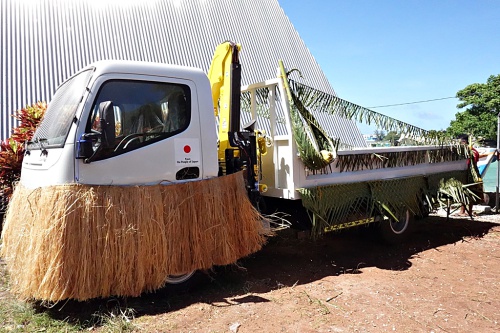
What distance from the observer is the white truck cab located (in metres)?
3.38

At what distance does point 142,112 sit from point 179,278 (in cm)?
174

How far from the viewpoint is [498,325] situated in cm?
329

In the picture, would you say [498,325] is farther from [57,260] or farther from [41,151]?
[41,151]

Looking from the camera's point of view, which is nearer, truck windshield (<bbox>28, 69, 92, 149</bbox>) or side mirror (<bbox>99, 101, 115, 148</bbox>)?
side mirror (<bbox>99, 101, 115, 148</bbox>)

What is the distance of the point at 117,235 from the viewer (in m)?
3.41

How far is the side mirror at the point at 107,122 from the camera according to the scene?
129 inches

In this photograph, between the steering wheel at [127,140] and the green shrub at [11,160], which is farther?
the green shrub at [11,160]

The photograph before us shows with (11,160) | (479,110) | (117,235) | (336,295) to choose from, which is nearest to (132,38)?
(11,160)

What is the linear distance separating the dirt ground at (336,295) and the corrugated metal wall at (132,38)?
22.9ft

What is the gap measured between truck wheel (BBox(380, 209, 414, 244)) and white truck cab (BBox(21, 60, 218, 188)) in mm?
3054

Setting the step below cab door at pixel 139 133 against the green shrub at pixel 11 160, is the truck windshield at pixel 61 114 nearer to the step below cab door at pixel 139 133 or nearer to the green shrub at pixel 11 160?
the step below cab door at pixel 139 133

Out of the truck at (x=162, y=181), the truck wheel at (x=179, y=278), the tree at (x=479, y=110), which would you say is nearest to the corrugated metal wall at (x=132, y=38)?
the truck at (x=162, y=181)

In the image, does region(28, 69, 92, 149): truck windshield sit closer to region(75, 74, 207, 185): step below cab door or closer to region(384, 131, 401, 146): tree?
region(75, 74, 207, 185): step below cab door

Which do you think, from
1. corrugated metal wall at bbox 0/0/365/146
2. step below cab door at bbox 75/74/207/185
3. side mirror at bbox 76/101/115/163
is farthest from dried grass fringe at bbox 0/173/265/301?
corrugated metal wall at bbox 0/0/365/146
